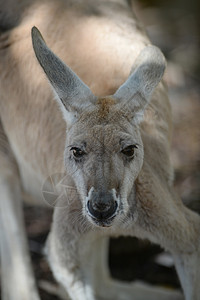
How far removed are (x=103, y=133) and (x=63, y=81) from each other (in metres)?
0.35

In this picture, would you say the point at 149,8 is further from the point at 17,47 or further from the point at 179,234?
the point at 179,234

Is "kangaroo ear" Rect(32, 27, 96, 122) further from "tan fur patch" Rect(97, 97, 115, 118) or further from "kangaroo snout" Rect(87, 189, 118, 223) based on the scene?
"kangaroo snout" Rect(87, 189, 118, 223)

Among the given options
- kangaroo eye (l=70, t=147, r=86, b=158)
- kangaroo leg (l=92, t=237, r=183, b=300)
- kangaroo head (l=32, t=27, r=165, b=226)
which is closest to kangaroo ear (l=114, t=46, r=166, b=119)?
kangaroo head (l=32, t=27, r=165, b=226)

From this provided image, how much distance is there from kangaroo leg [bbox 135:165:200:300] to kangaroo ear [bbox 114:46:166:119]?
1.33 ft

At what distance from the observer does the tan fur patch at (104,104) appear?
9.66ft

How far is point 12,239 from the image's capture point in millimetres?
4145

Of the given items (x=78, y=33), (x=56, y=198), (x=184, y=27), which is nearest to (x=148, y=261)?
(x=56, y=198)

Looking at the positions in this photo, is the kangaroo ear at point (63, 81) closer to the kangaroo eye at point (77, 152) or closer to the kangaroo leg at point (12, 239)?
the kangaroo eye at point (77, 152)

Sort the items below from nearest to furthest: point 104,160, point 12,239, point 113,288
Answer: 1. point 104,160
2. point 12,239
3. point 113,288

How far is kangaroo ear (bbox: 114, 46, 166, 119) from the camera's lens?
9.85ft

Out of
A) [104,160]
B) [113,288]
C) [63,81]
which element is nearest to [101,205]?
[104,160]

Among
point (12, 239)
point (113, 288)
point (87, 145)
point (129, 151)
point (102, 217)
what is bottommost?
point (113, 288)

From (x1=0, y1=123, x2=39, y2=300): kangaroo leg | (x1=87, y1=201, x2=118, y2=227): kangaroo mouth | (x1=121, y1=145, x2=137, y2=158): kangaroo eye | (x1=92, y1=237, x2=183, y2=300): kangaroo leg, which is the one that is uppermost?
(x1=121, y1=145, x2=137, y2=158): kangaroo eye

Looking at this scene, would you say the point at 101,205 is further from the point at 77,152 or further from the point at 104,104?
the point at 104,104
